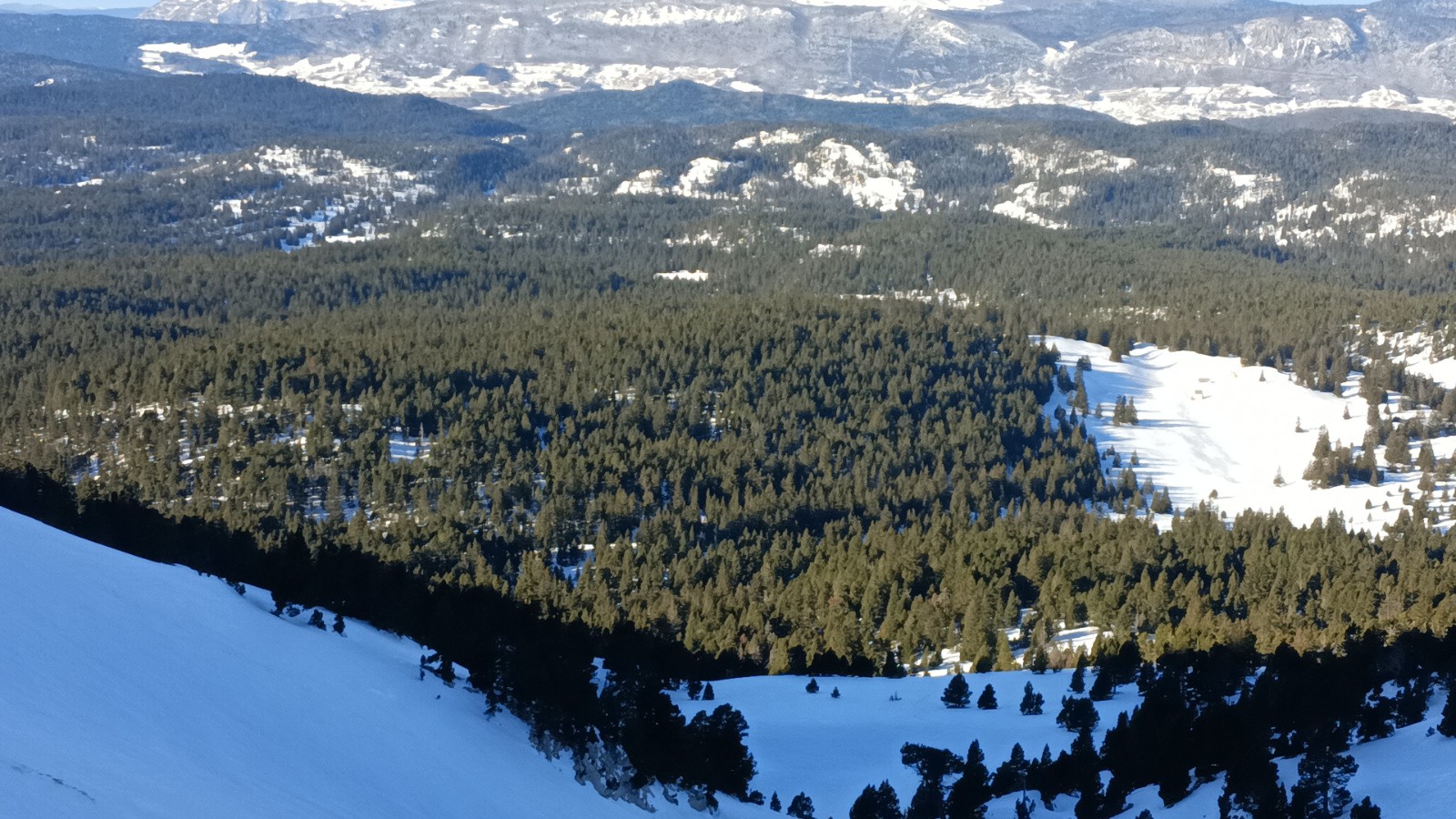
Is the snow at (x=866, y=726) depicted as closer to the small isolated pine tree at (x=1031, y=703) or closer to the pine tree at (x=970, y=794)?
the small isolated pine tree at (x=1031, y=703)

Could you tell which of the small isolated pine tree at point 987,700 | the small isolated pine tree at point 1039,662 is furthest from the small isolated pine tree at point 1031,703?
the small isolated pine tree at point 1039,662

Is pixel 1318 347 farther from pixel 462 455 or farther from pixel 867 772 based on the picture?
pixel 867 772

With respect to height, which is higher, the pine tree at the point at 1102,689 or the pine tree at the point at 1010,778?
the pine tree at the point at 1010,778

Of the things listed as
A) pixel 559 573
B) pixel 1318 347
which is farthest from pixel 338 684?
pixel 1318 347

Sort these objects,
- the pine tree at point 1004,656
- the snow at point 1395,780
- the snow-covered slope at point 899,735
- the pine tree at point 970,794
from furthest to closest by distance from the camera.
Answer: the pine tree at point 1004,656 → the pine tree at point 970,794 → the snow-covered slope at point 899,735 → the snow at point 1395,780

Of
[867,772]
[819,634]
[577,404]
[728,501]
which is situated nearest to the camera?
[867,772]

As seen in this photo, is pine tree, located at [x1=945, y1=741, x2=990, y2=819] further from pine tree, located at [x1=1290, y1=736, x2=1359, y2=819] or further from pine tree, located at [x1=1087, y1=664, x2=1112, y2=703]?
pine tree, located at [x1=1087, y1=664, x2=1112, y2=703]

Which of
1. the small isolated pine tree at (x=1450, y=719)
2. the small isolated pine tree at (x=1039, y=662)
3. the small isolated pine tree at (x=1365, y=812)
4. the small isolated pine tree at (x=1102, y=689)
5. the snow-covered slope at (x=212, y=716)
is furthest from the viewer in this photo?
the small isolated pine tree at (x=1039, y=662)
